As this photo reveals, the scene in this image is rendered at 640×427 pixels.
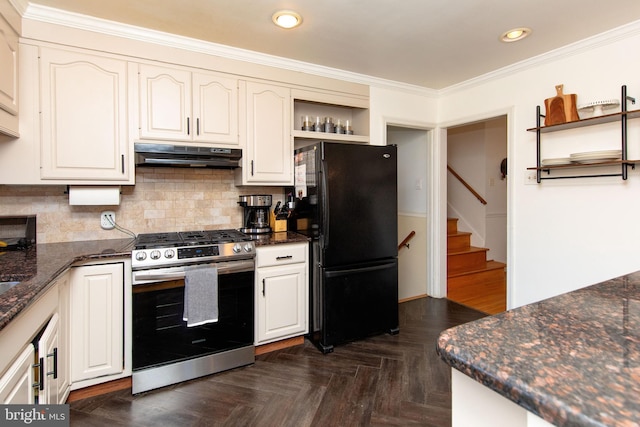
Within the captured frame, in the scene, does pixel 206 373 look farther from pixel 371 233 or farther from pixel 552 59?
pixel 552 59

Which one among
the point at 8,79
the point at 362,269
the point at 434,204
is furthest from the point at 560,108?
the point at 8,79

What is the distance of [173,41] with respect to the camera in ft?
7.83

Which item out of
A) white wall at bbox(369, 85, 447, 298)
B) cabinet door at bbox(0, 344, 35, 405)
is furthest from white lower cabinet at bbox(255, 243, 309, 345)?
white wall at bbox(369, 85, 447, 298)

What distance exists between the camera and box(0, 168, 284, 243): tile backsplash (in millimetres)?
2291

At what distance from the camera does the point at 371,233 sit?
2.71 metres

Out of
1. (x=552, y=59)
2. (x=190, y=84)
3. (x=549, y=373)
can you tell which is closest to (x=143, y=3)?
(x=190, y=84)

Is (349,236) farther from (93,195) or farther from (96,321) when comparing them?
(93,195)

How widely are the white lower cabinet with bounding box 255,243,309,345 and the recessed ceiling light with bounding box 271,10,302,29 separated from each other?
Result: 158 centimetres

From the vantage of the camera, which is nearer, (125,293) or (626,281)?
(626,281)

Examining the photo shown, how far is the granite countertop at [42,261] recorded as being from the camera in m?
1.15

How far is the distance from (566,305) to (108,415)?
231 cm

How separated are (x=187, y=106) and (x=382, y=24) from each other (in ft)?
5.05

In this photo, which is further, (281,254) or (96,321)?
(281,254)

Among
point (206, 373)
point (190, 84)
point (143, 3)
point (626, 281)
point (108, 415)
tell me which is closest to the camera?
point (626, 281)
